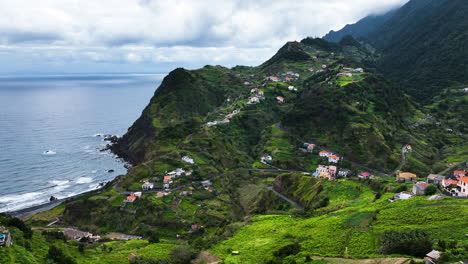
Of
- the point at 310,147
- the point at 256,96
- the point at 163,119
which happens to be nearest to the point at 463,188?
the point at 310,147

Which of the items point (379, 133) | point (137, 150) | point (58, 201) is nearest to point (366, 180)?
point (379, 133)

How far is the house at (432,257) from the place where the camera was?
2666 centimetres

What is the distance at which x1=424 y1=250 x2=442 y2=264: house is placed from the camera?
87.5ft

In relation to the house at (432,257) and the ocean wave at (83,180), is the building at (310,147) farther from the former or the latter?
the house at (432,257)

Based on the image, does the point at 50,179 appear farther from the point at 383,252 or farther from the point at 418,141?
the point at 418,141

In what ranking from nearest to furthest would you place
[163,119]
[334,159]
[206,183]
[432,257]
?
[432,257], [206,183], [334,159], [163,119]

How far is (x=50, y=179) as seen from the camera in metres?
115

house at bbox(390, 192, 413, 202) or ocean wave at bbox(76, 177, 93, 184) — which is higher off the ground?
house at bbox(390, 192, 413, 202)

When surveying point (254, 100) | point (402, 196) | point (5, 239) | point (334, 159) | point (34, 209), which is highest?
point (254, 100)

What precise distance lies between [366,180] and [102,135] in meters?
162

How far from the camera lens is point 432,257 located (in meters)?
27.0

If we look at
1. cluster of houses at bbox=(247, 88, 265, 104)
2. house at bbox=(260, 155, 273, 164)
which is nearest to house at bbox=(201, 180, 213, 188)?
house at bbox=(260, 155, 273, 164)

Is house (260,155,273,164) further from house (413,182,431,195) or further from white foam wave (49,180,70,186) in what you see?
white foam wave (49,180,70,186)

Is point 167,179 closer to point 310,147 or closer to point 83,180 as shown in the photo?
point 83,180
